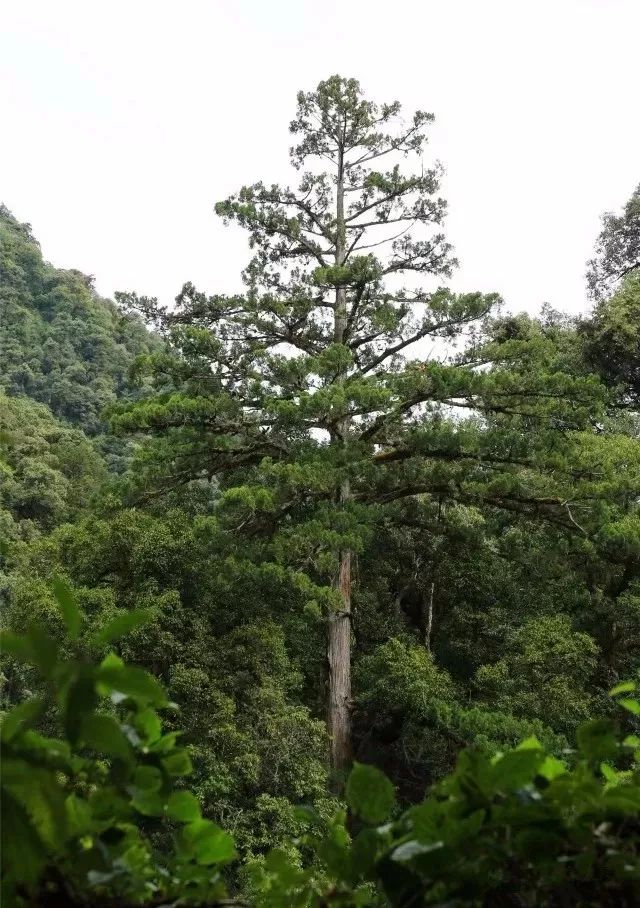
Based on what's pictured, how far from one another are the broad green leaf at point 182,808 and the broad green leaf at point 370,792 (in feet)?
0.47

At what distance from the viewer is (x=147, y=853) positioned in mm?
703

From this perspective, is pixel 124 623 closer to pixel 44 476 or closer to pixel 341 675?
pixel 341 675

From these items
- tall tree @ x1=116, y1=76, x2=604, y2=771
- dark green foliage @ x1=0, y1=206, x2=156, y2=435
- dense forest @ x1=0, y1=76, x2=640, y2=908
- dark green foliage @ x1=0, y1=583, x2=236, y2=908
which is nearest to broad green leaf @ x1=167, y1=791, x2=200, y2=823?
dark green foliage @ x1=0, y1=583, x2=236, y2=908

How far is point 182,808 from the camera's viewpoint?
70 centimetres

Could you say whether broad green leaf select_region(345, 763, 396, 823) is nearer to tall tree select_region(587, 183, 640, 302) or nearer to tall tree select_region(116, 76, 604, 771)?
tall tree select_region(116, 76, 604, 771)

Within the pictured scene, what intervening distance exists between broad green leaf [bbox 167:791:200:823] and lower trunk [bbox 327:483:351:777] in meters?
7.57

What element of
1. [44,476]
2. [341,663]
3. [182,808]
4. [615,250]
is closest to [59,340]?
[44,476]

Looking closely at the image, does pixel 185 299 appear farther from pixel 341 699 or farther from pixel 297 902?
pixel 297 902

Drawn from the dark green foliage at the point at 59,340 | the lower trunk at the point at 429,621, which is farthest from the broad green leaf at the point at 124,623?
the dark green foliage at the point at 59,340

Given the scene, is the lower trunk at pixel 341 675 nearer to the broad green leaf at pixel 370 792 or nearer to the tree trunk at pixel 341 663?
the tree trunk at pixel 341 663

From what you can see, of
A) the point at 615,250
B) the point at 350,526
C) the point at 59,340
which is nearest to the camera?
the point at 350,526

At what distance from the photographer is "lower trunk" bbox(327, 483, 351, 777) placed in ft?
27.0

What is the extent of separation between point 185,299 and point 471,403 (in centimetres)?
355

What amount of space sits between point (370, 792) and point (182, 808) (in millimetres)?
167
